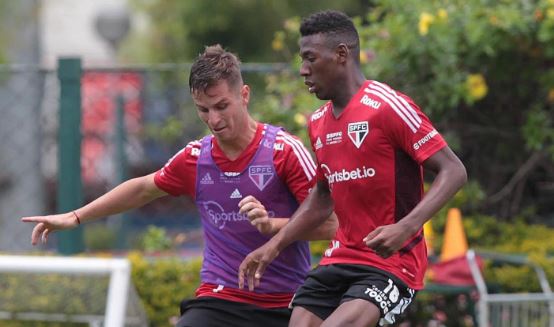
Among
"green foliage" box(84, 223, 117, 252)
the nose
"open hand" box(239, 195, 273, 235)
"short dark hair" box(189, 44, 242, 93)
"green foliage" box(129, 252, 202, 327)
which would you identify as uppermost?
"short dark hair" box(189, 44, 242, 93)

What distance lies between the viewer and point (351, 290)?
17.1 ft

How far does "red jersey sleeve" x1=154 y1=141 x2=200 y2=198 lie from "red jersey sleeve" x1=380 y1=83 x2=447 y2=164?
1.09m

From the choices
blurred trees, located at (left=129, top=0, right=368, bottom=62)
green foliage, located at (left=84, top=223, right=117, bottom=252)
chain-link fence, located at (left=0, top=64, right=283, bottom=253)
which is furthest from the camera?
blurred trees, located at (left=129, top=0, right=368, bottom=62)

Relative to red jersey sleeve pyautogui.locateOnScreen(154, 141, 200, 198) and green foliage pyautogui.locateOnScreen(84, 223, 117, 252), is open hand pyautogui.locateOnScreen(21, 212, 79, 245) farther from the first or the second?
green foliage pyautogui.locateOnScreen(84, 223, 117, 252)

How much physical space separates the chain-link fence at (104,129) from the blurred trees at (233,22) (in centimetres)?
599

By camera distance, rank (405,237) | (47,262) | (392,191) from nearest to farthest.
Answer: (405,237) < (392,191) < (47,262)

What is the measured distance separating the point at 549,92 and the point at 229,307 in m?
3.74

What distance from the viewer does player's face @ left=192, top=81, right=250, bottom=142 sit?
5613 mm

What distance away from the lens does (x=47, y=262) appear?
638 centimetres

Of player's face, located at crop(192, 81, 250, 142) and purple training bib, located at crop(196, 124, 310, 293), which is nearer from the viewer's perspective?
player's face, located at crop(192, 81, 250, 142)

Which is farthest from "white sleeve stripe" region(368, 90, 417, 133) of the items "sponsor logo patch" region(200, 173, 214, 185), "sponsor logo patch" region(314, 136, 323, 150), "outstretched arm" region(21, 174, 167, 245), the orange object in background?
the orange object in background

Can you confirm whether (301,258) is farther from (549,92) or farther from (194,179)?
(549,92)

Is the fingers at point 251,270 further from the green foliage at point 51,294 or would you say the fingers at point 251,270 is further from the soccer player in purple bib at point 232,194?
the green foliage at point 51,294

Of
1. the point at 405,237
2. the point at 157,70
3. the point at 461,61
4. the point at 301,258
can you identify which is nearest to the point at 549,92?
the point at 461,61
